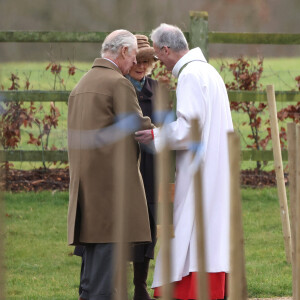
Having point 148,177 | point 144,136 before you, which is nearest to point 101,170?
point 144,136

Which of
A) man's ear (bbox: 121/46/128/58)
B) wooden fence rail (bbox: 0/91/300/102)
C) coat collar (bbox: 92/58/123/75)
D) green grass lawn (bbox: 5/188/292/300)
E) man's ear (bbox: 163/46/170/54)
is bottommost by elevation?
green grass lawn (bbox: 5/188/292/300)

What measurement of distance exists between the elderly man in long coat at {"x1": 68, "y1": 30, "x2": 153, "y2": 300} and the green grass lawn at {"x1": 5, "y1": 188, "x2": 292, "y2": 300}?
3.10 feet

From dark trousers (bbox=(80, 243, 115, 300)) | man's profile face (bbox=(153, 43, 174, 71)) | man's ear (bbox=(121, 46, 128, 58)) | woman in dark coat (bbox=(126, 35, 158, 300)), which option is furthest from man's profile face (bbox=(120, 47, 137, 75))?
dark trousers (bbox=(80, 243, 115, 300))

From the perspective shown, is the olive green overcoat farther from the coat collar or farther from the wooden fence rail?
the wooden fence rail

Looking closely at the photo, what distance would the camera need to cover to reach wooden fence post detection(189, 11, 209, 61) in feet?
25.9

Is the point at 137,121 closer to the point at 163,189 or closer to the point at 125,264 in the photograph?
the point at 125,264

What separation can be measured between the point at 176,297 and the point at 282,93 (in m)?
3.94

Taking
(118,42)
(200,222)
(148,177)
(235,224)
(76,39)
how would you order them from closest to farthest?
(200,222)
(235,224)
(118,42)
(148,177)
(76,39)

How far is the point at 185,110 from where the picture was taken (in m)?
4.70

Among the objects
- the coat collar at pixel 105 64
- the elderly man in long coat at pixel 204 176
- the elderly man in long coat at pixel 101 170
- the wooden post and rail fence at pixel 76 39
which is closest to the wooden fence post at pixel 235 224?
the elderly man in long coat at pixel 101 170

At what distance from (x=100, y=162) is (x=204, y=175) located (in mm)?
589

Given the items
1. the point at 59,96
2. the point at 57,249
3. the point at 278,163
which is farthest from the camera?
the point at 59,96

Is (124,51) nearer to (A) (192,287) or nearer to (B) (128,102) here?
(B) (128,102)

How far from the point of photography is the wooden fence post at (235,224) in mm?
2414
